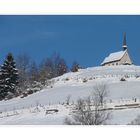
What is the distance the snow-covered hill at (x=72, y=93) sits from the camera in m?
8.91

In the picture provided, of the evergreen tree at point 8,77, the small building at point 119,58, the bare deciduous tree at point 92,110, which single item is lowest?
the bare deciduous tree at point 92,110

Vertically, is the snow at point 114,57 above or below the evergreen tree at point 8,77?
above

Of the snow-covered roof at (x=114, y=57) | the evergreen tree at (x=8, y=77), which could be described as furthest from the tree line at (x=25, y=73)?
the snow-covered roof at (x=114, y=57)

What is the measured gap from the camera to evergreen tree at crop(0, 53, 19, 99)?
9.04 meters

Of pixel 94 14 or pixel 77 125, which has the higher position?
pixel 94 14

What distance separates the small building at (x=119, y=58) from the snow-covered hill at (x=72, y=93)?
0.18 feet

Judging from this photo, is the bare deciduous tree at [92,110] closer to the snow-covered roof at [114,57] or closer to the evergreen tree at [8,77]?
the snow-covered roof at [114,57]

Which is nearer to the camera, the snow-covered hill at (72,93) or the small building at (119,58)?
the snow-covered hill at (72,93)

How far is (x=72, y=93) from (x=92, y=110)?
1.01 feet
